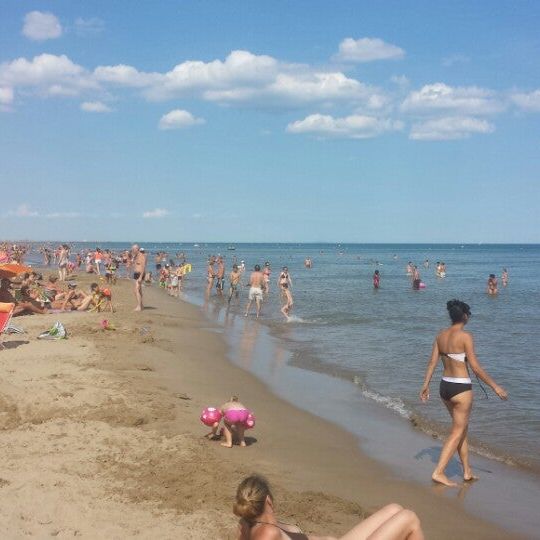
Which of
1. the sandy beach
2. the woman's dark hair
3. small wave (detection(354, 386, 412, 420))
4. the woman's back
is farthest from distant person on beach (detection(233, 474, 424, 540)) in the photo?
small wave (detection(354, 386, 412, 420))

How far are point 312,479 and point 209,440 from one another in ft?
4.35

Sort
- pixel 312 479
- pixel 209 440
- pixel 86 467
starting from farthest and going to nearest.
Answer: pixel 209 440, pixel 312 479, pixel 86 467

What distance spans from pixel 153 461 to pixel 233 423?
41.7 inches

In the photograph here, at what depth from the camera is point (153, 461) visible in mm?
5785

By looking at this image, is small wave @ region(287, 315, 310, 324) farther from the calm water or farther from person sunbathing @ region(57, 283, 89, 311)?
person sunbathing @ region(57, 283, 89, 311)

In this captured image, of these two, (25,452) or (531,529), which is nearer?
(531,529)

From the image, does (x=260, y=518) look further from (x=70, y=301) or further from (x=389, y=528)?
(x=70, y=301)

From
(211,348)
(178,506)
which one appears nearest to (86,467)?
(178,506)

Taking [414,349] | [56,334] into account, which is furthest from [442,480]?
[414,349]

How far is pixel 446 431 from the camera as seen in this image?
8.06 m

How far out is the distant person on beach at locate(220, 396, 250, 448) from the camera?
6.55 m

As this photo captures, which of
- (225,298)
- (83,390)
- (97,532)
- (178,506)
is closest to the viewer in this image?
(97,532)

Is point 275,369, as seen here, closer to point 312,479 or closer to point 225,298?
point 312,479

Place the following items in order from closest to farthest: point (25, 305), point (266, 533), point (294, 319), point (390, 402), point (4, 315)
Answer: point (266, 533), point (390, 402), point (4, 315), point (25, 305), point (294, 319)
